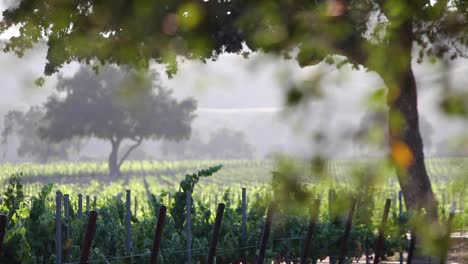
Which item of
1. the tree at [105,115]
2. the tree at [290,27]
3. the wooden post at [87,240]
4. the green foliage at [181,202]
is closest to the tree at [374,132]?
the tree at [290,27]

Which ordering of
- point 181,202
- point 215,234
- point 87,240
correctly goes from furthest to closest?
point 181,202 < point 215,234 < point 87,240

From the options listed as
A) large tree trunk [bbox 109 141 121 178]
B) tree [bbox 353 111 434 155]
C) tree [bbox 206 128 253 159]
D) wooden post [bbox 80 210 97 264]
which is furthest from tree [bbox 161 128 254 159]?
tree [bbox 353 111 434 155]

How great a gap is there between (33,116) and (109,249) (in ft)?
377

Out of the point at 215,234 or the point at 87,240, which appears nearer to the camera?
the point at 87,240

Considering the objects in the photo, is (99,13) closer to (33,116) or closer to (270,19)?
(270,19)

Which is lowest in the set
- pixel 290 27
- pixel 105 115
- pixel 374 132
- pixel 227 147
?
pixel 374 132

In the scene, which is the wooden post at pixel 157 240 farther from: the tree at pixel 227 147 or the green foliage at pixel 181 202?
the tree at pixel 227 147

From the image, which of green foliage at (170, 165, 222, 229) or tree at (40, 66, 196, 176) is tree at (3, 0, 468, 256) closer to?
green foliage at (170, 165, 222, 229)

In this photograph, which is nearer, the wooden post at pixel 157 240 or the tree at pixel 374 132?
the tree at pixel 374 132

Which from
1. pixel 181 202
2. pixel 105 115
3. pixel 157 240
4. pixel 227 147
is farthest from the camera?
pixel 227 147

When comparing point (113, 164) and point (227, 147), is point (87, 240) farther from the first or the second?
point (227, 147)

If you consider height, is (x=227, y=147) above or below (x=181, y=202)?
above

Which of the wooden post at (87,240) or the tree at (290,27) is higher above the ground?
the tree at (290,27)

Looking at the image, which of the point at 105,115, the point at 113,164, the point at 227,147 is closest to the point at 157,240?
the point at 105,115
